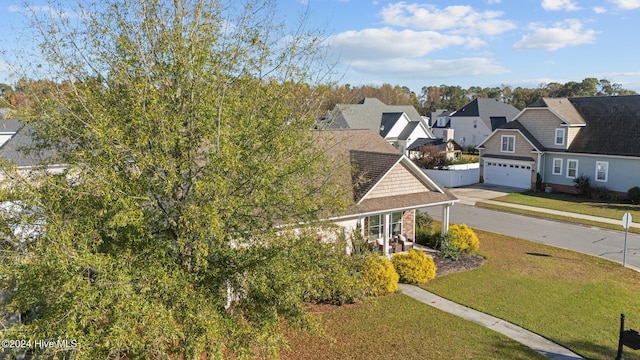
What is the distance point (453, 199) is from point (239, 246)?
45.4 ft

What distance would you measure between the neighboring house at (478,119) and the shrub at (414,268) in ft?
156

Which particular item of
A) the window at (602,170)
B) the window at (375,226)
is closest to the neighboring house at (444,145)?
the window at (602,170)

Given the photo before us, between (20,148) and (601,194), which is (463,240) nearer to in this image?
(20,148)

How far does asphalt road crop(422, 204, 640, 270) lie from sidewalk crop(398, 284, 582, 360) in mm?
9416

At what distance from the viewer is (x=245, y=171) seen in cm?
721

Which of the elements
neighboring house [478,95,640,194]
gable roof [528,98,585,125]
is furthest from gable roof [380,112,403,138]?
gable roof [528,98,585,125]

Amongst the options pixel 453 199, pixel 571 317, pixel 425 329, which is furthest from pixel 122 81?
pixel 453 199

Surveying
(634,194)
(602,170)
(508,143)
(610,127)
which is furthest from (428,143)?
(634,194)

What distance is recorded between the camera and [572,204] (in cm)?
3100

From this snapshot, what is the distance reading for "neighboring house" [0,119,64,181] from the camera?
26.1 ft

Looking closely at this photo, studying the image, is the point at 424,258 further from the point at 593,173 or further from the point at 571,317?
the point at 593,173

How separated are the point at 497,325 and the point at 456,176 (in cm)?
2710

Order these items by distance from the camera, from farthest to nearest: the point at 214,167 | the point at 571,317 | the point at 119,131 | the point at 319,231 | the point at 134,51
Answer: the point at 571,317
the point at 319,231
the point at 134,51
the point at 214,167
the point at 119,131

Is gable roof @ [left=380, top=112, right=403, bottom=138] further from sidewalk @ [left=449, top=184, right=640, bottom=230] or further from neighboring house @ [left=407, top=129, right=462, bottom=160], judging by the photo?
sidewalk @ [left=449, top=184, right=640, bottom=230]
